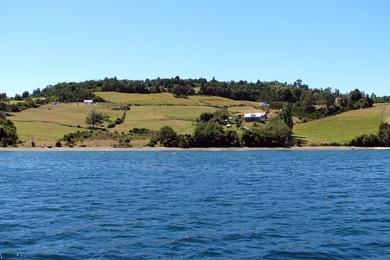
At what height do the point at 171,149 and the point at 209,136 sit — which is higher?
the point at 209,136

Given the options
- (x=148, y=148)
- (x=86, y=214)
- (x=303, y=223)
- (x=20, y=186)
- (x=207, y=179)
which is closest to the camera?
(x=303, y=223)

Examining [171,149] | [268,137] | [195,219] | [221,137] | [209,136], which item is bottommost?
[195,219]

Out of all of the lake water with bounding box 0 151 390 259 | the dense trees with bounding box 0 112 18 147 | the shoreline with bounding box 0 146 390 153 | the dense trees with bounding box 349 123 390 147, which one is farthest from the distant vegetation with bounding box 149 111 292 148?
the lake water with bounding box 0 151 390 259

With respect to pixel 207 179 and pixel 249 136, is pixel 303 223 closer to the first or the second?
pixel 207 179

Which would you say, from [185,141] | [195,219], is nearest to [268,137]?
[185,141]

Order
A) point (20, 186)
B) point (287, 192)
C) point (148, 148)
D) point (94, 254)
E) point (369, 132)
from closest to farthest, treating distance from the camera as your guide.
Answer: point (94, 254), point (287, 192), point (20, 186), point (148, 148), point (369, 132)

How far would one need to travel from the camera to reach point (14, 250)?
29.0 meters

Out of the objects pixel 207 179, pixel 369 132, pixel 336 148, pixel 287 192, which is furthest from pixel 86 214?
pixel 369 132

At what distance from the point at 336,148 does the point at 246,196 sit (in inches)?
5344

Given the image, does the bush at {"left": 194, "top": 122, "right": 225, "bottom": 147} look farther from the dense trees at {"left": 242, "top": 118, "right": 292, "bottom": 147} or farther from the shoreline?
the dense trees at {"left": 242, "top": 118, "right": 292, "bottom": 147}

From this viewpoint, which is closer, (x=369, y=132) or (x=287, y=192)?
(x=287, y=192)

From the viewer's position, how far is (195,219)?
3894 cm

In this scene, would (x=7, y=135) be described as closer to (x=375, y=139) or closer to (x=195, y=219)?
(x=375, y=139)

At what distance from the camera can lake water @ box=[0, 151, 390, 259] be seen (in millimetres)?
29422
